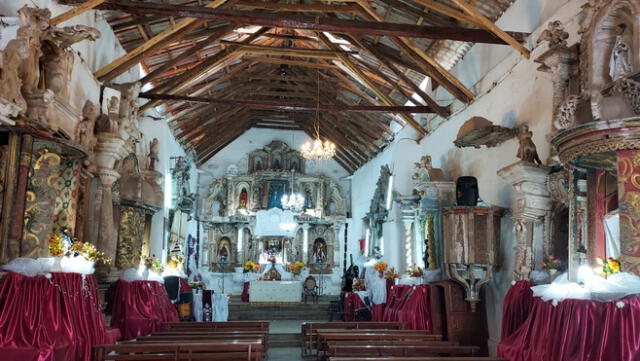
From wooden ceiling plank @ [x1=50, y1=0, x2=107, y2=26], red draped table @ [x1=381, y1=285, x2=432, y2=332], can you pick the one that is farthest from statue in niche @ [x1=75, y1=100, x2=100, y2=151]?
red draped table @ [x1=381, y1=285, x2=432, y2=332]

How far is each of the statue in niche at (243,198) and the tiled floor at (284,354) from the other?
967 centimetres

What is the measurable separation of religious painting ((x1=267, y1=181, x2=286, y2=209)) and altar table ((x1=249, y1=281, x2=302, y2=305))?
15.5ft

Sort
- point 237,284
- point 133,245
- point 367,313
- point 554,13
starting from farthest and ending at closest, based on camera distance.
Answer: point 237,284, point 367,313, point 133,245, point 554,13

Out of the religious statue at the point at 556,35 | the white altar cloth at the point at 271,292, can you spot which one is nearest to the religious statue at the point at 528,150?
the religious statue at the point at 556,35

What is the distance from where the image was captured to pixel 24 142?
5.69 meters

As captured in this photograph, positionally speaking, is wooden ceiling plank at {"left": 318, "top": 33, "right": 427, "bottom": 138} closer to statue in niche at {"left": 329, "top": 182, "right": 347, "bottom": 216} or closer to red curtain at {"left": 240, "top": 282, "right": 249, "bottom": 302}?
red curtain at {"left": 240, "top": 282, "right": 249, "bottom": 302}

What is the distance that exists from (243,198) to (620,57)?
53.5 ft

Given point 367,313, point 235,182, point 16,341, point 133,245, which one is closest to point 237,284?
point 235,182

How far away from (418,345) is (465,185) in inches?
115

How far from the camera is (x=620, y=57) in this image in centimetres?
543

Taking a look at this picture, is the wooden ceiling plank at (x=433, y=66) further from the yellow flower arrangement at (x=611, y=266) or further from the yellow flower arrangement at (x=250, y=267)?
the yellow flower arrangement at (x=250, y=267)

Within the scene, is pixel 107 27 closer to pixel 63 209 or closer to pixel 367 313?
pixel 63 209

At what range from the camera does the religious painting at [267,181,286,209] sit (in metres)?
20.2

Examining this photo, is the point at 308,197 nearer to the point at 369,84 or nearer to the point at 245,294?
the point at 245,294
